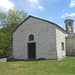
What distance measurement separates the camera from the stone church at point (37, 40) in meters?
14.4

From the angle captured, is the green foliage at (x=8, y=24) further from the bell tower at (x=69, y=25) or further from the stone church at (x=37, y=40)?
the bell tower at (x=69, y=25)

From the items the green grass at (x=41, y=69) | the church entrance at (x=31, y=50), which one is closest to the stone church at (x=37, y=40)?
the church entrance at (x=31, y=50)

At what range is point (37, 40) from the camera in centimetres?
1535

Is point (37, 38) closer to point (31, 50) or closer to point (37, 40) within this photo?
point (37, 40)

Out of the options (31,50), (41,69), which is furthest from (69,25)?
(41,69)

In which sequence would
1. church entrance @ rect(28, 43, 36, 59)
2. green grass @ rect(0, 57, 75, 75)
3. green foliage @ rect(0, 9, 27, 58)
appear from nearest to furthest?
1. green grass @ rect(0, 57, 75, 75)
2. church entrance @ rect(28, 43, 36, 59)
3. green foliage @ rect(0, 9, 27, 58)

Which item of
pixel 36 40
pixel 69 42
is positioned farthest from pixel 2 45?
pixel 69 42

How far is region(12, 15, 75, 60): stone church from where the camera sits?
14417mm

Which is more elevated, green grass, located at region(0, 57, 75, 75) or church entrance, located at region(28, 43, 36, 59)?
church entrance, located at region(28, 43, 36, 59)

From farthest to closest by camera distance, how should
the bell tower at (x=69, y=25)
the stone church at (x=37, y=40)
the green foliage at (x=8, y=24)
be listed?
the bell tower at (x=69, y=25) < the green foliage at (x=8, y=24) < the stone church at (x=37, y=40)

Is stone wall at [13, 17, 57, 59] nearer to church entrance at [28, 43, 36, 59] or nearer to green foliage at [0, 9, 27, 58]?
church entrance at [28, 43, 36, 59]

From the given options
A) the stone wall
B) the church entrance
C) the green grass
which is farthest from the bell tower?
the green grass

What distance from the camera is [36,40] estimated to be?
15430 mm

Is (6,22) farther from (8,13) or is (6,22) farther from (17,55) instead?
(17,55)
